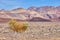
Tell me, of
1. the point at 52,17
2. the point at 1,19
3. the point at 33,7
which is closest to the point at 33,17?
the point at 52,17

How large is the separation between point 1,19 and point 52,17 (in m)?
23.1

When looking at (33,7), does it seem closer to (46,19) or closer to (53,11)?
(53,11)

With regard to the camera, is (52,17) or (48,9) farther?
(48,9)

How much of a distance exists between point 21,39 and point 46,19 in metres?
77.5

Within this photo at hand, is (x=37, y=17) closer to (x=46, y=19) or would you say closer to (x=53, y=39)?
(x=46, y=19)

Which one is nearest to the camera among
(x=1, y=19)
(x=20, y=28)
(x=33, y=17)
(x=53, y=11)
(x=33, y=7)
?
(x=20, y=28)

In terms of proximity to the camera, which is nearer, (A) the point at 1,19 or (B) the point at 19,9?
(A) the point at 1,19

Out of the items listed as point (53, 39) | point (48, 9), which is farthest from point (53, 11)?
point (53, 39)

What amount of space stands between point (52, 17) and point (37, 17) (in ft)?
21.0

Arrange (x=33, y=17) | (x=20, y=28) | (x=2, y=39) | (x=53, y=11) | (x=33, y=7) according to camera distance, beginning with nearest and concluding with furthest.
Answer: (x=2, y=39)
(x=20, y=28)
(x=33, y=17)
(x=53, y=11)
(x=33, y=7)

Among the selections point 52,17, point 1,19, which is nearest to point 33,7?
point 52,17

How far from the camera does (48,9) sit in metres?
124

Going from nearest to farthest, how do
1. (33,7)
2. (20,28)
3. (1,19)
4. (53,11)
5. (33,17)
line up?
(20,28) → (1,19) → (33,17) → (53,11) → (33,7)

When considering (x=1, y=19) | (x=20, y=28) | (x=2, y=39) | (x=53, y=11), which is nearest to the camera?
(x=2, y=39)
